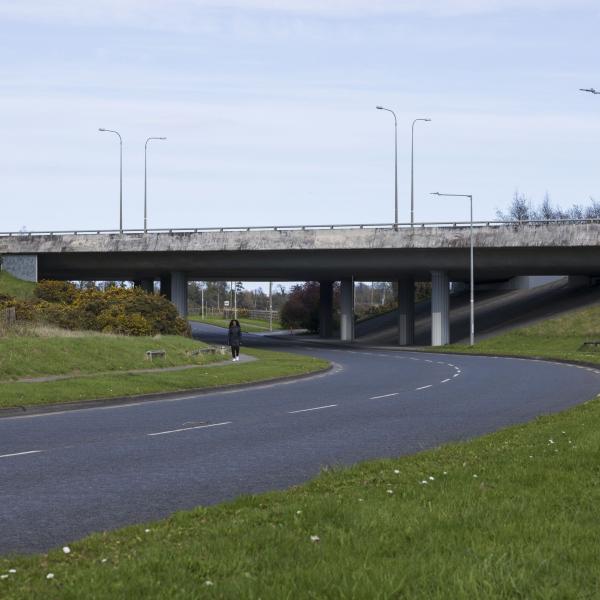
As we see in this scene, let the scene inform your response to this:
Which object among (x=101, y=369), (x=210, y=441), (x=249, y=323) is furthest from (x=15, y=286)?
(x=249, y=323)

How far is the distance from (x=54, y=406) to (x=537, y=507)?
45.0 ft

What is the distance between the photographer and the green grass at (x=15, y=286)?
59.9 meters

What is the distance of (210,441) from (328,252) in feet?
151

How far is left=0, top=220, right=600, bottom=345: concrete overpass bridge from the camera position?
184 feet

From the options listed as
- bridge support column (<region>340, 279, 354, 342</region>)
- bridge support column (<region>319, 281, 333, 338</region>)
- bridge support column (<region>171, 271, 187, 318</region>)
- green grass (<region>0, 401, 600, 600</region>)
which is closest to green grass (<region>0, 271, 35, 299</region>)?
bridge support column (<region>171, 271, 187, 318</region>)

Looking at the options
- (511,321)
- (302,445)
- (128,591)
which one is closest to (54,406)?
(302,445)

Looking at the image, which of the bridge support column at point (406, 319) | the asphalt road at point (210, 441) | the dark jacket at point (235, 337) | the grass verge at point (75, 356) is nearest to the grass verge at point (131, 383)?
the asphalt road at point (210, 441)

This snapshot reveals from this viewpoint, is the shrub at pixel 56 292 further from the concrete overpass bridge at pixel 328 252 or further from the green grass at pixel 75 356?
the green grass at pixel 75 356

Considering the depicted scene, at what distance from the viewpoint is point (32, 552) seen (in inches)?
271

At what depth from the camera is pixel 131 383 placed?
2405 cm

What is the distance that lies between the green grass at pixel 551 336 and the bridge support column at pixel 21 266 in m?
27.2

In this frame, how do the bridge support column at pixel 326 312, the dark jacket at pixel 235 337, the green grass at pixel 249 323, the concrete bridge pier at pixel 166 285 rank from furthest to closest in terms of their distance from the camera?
the green grass at pixel 249 323, the bridge support column at pixel 326 312, the concrete bridge pier at pixel 166 285, the dark jacket at pixel 235 337

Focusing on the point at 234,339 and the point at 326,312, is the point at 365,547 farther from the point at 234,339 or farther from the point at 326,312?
the point at 326,312

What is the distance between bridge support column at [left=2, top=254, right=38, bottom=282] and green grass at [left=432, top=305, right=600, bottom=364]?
1072 inches
